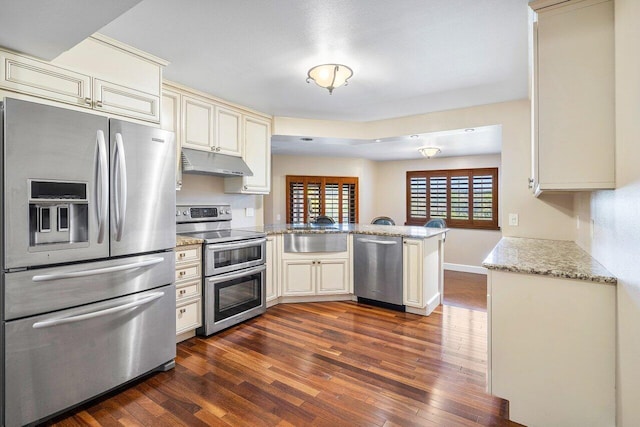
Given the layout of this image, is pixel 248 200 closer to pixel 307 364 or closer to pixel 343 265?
pixel 343 265

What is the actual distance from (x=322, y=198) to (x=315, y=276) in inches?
114

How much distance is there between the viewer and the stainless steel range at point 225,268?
9.32 ft

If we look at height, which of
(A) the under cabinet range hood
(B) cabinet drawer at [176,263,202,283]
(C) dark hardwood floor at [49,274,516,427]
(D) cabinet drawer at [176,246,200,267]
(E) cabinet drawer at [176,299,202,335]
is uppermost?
(A) the under cabinet range hood

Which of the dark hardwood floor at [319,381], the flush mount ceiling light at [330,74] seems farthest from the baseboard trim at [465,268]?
the flush mount ceiling light at [330,74]

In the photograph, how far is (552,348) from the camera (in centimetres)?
160

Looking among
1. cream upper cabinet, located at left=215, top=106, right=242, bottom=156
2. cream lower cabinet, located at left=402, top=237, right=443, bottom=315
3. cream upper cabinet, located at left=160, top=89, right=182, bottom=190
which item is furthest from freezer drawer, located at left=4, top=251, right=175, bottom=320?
cream lower cabinet, located at left=402, top=237, right=443, bottom=315

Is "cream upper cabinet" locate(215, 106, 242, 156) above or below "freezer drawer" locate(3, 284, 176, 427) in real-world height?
above

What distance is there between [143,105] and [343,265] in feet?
8.68

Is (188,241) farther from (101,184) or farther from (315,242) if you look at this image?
(315,242)

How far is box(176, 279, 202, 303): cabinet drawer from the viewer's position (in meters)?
2.64

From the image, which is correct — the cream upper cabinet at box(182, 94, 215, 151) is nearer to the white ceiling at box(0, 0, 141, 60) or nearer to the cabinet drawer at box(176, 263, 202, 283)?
the cabinet drawer at box(176, 263, 202, 283)

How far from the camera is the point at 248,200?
13.5 ft

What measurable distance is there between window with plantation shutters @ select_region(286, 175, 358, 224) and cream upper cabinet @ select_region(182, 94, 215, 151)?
3094 millimetres

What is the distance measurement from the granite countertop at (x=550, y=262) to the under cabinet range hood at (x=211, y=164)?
2.52 meters
